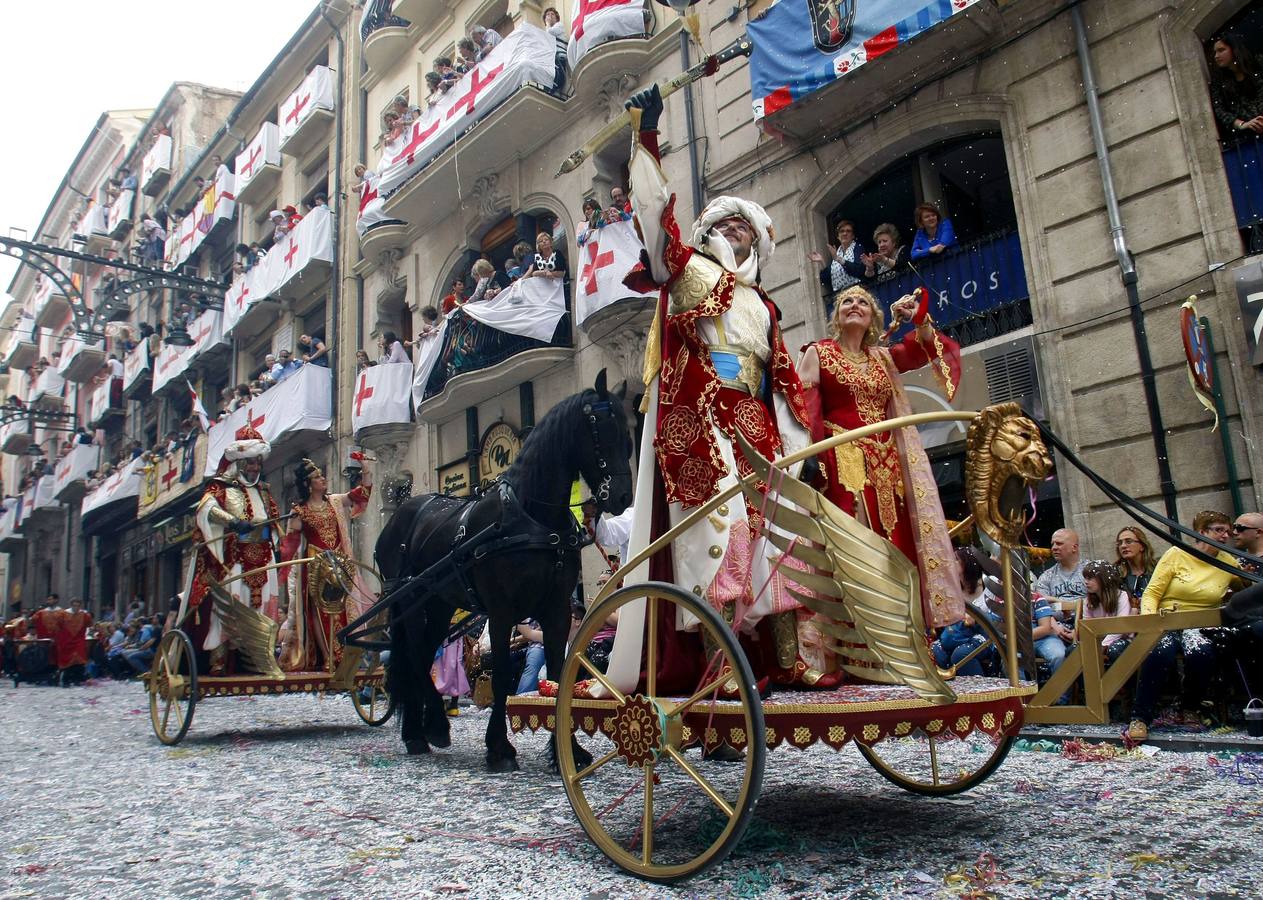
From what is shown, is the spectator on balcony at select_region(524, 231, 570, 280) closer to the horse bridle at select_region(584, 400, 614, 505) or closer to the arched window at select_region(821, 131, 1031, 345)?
the arched window at select_region(821, 131, 1031, 345)

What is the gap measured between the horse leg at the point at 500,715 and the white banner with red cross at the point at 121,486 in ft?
85.1

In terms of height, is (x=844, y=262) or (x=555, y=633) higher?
→ (x=844, y=262)

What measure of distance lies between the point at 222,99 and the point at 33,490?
19455mm

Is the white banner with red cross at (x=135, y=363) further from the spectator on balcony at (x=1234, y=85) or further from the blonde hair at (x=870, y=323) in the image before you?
the blonde hair at (x=870, y=323)

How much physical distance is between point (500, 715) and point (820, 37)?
8.58m

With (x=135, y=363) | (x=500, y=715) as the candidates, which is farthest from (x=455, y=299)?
(x=135, y=363)

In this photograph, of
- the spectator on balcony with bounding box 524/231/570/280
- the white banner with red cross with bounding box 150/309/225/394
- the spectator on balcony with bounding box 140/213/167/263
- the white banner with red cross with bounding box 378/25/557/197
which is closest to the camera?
the spectator on balcony with bounding box 524/231/570/280

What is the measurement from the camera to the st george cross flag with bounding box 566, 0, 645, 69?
13.3 m

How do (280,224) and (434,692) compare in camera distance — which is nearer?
(434,692)

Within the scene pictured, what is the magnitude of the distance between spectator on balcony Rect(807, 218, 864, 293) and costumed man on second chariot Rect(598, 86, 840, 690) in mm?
A: 6864

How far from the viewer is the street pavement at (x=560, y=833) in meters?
2.80

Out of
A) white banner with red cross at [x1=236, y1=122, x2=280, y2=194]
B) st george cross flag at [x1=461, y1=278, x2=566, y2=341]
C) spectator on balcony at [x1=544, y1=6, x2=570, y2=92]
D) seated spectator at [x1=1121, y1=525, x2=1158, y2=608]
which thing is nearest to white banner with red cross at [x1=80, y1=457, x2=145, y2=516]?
white banner with red cross at [x1=236, y1=122, x2=280, y2=194]

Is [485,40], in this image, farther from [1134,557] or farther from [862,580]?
[862,580]

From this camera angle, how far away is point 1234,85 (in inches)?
326
